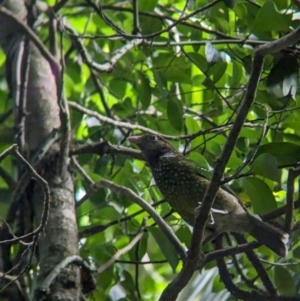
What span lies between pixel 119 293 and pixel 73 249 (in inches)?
24.0

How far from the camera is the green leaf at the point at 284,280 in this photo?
2.65 m

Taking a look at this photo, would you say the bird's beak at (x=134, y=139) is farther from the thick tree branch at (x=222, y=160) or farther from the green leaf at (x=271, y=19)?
the thick tree branch at (x=222, y=160)

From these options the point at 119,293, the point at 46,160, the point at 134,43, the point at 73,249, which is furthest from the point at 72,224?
the point at 134,43

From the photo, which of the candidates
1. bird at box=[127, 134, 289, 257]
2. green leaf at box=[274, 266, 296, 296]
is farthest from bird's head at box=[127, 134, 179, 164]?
green leaf at box=[274, 266, 296, 296]

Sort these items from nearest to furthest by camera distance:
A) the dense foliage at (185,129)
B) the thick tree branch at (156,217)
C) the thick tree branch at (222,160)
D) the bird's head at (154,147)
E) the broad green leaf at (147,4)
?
the thick tree branch at (222,160), the thick tree branch at (156,217), the dense foliage at (185,129), the bird's head at (154,147), the broad green leaf at (147,4)

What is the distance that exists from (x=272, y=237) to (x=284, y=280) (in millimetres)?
371

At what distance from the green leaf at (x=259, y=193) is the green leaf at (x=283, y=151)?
0.10 metres

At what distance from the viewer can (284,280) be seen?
8.71ft

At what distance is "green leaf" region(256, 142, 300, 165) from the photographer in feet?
7.64

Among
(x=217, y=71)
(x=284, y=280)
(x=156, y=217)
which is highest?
(x=217, y=71)

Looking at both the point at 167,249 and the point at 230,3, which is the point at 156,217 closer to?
the point at 167,249

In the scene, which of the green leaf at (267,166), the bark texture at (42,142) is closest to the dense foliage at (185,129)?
the green leaf at (267,166)

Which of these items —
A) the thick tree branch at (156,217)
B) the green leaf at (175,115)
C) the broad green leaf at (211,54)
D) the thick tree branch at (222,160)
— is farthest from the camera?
the green leaf at (175,115)

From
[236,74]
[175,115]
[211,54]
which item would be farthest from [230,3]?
[175,115]
